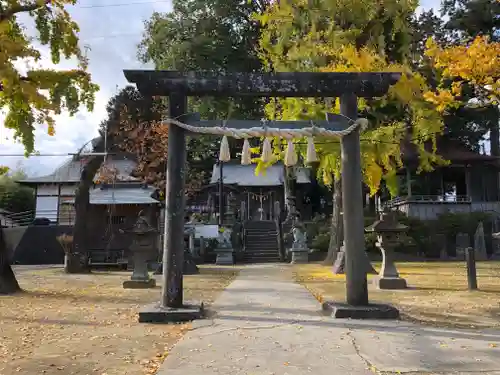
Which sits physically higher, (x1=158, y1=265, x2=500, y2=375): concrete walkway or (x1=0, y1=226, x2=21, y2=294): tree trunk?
(x1=0, y1=226, x2=21, y2=294): tree trunk

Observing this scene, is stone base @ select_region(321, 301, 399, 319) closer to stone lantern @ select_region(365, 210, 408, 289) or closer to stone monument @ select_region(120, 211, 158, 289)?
stone lantern @ select_region(365, 210, 408, 289)

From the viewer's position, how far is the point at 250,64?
29047 millimetres

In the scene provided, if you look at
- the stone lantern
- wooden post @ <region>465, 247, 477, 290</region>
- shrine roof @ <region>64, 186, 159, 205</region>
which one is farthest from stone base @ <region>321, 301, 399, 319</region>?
shrine roof @ <region>64, 186, 159, 205</region>

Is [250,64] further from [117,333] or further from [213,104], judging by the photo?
[117,333]

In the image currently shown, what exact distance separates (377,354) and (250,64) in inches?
1021

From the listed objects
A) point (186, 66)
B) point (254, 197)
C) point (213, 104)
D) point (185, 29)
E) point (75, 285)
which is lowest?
point (75, 285)

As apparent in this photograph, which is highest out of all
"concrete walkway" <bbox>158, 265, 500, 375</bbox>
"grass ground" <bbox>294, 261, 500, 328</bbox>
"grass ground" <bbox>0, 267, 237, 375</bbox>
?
"concrete walkway" <bbox>158, 265, 500, 375</bbox>

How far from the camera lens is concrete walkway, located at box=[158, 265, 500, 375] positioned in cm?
467

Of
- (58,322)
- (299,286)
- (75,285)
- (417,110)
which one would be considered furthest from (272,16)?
(58,322)

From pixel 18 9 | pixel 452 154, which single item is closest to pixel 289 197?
pixel 452 154

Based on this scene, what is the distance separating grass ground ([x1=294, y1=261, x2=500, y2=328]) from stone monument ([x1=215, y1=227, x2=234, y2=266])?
31.0 feet

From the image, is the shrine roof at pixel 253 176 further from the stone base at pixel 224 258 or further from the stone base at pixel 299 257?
the stone base at pixel 299 257

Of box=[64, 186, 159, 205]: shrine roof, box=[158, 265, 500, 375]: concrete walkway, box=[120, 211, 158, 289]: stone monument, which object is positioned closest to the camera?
box=[158, 265, 500, 375]: concrete walkway

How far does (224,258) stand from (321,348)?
63.8 ft
